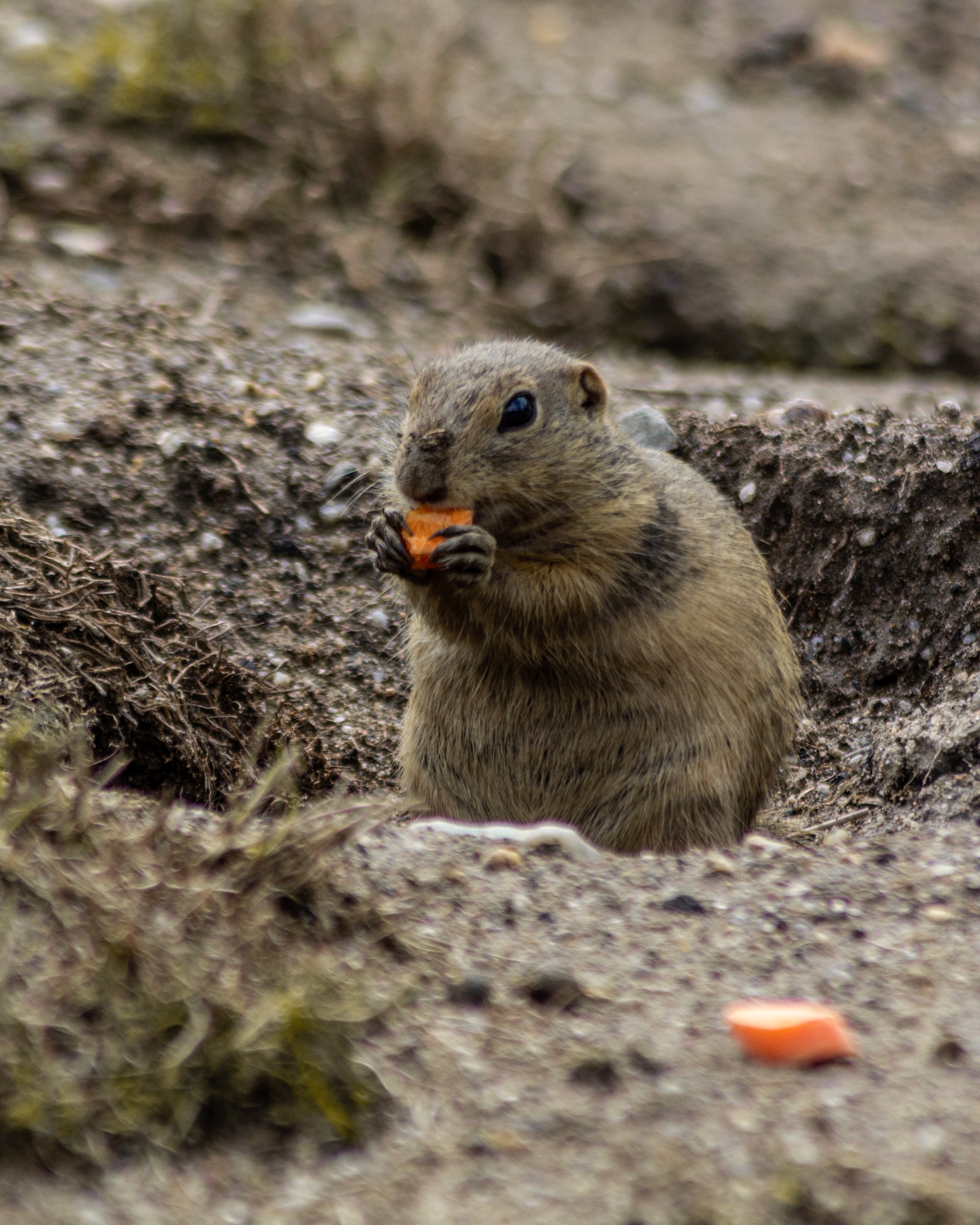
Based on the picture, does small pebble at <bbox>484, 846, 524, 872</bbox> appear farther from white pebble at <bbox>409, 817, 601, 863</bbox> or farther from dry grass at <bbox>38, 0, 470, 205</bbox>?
dry grass at <bbox>38, 0, 470, 205</bbox>

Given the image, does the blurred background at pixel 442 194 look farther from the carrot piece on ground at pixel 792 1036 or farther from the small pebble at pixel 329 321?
the carrot piece on ground at pixel 792 1036

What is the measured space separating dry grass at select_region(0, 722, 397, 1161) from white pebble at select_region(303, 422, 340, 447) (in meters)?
3.03

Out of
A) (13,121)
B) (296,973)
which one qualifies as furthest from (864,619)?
(13,121)

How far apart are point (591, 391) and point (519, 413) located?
0.42m

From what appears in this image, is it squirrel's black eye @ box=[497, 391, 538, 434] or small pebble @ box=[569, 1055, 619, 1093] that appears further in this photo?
squirrel's black eye @ box=[497, 391, 538, 434]

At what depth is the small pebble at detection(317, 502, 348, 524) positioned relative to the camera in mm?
5738

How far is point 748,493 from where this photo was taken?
19.0 feet

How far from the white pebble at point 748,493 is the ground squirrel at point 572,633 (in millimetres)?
1225

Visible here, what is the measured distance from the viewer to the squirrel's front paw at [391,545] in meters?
4.13

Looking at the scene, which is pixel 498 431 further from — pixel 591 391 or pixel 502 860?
pixel 502 860

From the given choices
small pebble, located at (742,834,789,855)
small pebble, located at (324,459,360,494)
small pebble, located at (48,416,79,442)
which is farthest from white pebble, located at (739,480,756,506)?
small pebble, located at (48,416,79,442)

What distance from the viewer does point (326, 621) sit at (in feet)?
18.1

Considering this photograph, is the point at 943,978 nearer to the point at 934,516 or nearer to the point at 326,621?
the point at 934,516

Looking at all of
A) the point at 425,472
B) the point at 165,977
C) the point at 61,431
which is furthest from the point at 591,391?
the point at 165,977
